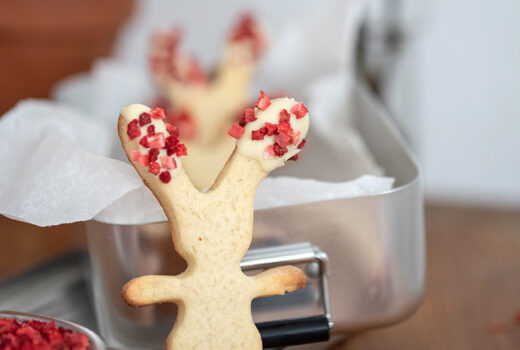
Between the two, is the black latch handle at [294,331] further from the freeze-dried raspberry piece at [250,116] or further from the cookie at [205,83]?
the cookie at [205,83]

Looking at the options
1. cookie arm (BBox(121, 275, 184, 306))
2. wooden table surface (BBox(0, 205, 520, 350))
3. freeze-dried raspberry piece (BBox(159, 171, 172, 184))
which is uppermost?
freeze-dried raspberry piece (BBox(159, 171, 172, 184))

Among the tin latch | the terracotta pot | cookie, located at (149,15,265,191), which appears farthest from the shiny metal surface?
the terracotta pot

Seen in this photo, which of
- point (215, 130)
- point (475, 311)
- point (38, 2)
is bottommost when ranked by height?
point (475, 311)

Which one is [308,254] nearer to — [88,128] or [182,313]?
[182,313]

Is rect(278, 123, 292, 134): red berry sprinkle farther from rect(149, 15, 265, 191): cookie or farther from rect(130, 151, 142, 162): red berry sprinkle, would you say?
rect(149, 15, 265, 191): cookie

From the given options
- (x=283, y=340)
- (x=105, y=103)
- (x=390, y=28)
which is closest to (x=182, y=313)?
(x=283, y=340)

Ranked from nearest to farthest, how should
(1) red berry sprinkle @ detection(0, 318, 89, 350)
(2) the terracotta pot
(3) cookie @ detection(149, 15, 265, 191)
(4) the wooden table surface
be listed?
1. (1) red berry sprinkle @ detection(0, 318, 89, 350)
2. (4) the wooden table surface
3. (3) cookie @ detection(149, 15, 265, 191)
4. (2) the terracotta pot
